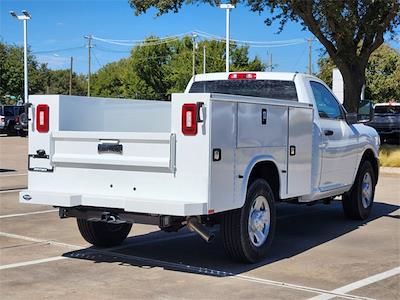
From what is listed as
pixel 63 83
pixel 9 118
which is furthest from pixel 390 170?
pixel 63 83

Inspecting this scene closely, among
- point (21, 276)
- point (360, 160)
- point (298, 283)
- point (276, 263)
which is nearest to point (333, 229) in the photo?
point (360, 160)

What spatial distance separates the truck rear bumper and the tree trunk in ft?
56.4

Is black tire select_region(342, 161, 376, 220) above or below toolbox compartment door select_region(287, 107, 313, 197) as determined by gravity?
below

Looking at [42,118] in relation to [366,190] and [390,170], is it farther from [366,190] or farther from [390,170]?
[390,170]

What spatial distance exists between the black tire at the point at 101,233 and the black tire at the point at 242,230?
174cm

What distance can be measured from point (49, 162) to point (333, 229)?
14.8ft

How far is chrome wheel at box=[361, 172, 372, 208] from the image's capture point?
999cm

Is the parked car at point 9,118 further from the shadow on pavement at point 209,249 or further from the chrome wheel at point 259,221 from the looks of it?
the chrome wheel at point 259,221

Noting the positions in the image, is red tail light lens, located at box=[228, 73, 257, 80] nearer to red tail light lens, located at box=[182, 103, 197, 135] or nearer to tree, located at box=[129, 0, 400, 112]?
red tail light lens, located at box=[182, 103, 197, 135]

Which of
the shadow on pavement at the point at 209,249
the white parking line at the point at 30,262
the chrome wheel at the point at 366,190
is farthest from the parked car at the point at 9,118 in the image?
the white parking line at the point at 30,262

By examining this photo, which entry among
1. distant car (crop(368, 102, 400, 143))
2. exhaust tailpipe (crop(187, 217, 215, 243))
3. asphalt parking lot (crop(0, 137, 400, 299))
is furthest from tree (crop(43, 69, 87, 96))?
exhaust tailpipe (crop(187, 217, 215, 243))

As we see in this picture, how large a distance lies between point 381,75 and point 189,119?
5612 cm

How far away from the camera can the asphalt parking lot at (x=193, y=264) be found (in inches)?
227

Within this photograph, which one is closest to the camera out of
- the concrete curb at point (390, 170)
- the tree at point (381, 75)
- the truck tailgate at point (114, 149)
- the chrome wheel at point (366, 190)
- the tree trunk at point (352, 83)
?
the truck tailgate at point (114, 149)
